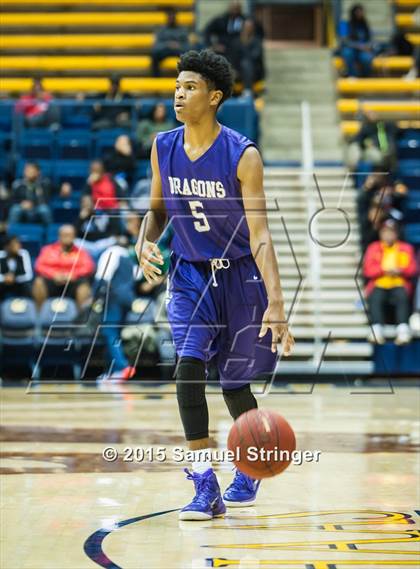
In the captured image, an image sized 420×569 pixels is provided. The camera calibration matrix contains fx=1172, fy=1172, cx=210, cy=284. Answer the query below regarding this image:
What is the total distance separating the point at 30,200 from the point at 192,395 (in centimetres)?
825

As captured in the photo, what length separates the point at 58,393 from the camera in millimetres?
10781

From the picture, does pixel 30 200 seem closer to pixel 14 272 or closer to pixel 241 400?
pixel 14 272

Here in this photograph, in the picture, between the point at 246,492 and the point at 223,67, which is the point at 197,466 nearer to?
the point at 246,492

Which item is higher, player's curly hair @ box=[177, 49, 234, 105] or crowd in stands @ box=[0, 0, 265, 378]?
player's curly hair @ box=[177, 49, 234, 105]

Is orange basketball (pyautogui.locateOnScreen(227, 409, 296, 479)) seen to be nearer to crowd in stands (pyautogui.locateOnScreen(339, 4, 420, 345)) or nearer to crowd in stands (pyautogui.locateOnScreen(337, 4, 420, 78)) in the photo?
crowd in stands (pyautogui.locateOnScreen(339, 4, 420, 345))

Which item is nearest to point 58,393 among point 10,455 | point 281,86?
point 10,455

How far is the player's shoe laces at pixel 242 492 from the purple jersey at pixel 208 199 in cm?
106

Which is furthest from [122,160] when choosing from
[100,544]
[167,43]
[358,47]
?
[100,544]

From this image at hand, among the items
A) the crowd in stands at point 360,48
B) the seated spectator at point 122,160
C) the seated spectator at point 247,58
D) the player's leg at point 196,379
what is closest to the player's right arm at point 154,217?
the player's leg at point 196,379

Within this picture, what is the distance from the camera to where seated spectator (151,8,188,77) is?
1605cm

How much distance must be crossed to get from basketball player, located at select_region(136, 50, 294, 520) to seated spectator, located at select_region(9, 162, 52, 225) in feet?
25.4

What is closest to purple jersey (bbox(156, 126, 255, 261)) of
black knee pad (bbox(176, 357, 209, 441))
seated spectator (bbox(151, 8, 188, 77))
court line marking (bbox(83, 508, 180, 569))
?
black knee pad (bbox(176, 357, 209, 441))

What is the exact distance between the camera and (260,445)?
477 cm

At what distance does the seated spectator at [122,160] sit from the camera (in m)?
13.3
